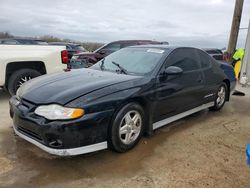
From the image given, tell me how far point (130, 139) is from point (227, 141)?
1605 millimetres

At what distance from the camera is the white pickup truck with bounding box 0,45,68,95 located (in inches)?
213

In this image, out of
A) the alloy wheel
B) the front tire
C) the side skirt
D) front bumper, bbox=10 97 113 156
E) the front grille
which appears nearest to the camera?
front bumper, bbox=10 97 113 156

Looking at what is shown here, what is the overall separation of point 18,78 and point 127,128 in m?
3.63

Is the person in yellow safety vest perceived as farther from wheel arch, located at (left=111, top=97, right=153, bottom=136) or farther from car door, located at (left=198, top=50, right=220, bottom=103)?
wheel arch, located at (left=111, top=97, right=153, bottom=136)

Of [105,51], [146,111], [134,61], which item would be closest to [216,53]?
[105,51]

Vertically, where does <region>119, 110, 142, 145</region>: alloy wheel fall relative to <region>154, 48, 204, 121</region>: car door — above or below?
below

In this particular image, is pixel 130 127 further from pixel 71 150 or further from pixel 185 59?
pixel 185 59

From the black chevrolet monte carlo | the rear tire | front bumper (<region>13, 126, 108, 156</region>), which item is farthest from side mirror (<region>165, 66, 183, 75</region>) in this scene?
the rear tire

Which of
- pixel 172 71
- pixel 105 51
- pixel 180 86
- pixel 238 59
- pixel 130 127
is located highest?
pixel 172 71

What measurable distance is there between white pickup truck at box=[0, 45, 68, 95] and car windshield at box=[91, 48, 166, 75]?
89.8 inches

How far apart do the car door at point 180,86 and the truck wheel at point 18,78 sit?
354 centimetres

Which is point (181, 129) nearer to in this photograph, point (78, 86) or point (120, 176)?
point (120, 176)

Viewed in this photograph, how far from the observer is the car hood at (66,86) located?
2748 mm

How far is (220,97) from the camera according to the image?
17.2 feet
